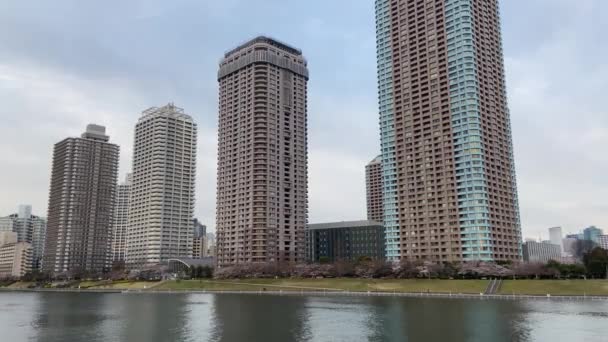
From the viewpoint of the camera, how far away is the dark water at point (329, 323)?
69.8 meters

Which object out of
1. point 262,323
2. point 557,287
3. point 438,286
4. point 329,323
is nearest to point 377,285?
point 438,286

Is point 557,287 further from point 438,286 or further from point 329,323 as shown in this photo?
point 329,323

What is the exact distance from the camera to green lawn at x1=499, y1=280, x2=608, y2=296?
5236 inches

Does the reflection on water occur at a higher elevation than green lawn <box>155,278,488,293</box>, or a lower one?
lower

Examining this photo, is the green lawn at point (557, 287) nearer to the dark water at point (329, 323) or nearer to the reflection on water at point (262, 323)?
the dark water at point (329, 323)

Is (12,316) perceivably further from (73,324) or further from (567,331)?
(567,331)

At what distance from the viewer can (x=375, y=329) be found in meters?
75.4

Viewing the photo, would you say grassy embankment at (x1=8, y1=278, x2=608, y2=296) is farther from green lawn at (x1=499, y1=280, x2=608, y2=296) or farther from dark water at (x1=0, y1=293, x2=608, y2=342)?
dark water at (x1=0, y1=293, x2=608, y2=342)

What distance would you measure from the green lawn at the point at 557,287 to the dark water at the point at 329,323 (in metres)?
19.7

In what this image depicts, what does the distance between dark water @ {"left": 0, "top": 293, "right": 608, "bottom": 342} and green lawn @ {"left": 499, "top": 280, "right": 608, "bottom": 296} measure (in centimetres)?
1968

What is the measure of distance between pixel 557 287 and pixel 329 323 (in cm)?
8576

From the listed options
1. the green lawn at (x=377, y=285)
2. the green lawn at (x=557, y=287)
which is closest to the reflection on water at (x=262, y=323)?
the green lawn at (x=377, y=285)

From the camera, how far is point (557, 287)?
140 m

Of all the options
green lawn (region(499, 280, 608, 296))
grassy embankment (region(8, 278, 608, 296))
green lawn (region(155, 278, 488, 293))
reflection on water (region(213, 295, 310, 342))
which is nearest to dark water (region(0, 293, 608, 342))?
reflection on water (region(213, 295, 310, 342))
